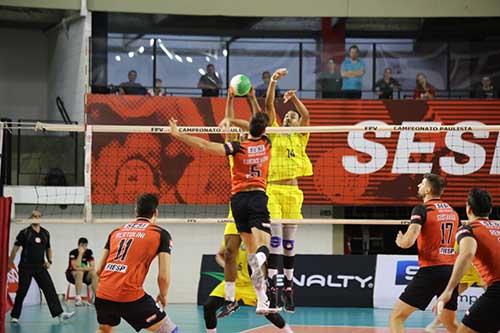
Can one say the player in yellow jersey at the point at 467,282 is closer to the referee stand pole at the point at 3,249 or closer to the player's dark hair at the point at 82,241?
the referee stand pole at the point at 3,249

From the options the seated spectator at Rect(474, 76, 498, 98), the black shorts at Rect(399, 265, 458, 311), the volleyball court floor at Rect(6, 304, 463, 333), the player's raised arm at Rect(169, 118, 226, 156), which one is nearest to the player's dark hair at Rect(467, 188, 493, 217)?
the black shorts at Rect(399, 265, 458, 311)

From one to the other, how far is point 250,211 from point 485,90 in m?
12.5

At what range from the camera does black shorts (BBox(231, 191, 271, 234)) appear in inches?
432

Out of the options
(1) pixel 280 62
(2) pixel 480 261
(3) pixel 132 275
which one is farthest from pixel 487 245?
(1) pixel 280 62

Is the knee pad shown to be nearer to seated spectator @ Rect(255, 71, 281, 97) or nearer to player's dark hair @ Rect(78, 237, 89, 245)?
player's dark hair @ Rect(78, 237, 89, 245)

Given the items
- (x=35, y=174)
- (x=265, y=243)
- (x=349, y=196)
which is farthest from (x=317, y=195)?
(x=265, y=243)

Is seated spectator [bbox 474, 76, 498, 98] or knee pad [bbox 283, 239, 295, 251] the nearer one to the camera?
knee pad [bbox 283, 239, 295, 251]

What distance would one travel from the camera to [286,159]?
42.2 feet

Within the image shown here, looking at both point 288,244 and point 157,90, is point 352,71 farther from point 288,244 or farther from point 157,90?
point 288,244

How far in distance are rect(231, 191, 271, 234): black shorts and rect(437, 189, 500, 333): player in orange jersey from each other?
104 inches

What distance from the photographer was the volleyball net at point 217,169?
68.0ft

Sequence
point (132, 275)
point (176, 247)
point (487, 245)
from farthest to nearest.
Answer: point (176, 247)
point (132, 275)
point (487, 245)

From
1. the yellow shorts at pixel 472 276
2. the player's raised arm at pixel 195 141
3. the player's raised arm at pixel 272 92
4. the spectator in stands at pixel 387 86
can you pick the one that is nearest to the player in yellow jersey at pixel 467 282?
the yellow shorts at pixel 472 276

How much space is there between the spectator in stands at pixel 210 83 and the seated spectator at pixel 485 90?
6101 mm
